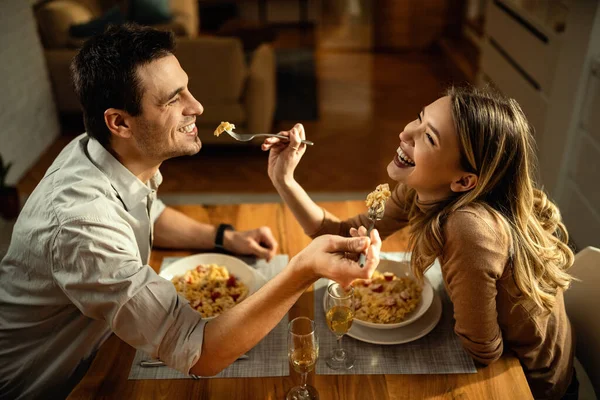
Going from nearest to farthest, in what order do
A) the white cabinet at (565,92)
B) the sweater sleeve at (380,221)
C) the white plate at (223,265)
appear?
the white plate at (223,265) → the sweater sleeve at (380,221) → the white cabinet at (565,92)

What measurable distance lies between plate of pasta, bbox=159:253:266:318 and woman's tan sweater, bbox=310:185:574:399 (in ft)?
1.74

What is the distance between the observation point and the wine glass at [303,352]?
3.86ft

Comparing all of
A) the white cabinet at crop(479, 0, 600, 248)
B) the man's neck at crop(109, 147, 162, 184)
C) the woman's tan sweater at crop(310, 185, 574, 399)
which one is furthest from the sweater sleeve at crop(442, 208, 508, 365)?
the white cabinet at crop(479, 0, 600, 248)

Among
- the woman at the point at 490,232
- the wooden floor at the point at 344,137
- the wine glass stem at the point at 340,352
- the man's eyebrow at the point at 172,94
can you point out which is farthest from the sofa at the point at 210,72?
the wine glass stem at the point at 340,352

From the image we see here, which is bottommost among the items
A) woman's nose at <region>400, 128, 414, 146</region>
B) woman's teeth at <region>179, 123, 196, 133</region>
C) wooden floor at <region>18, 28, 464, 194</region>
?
wooden floor at <region>18, 28, 464, 194</region>

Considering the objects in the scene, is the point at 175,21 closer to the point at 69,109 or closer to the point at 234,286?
the point at 69,109

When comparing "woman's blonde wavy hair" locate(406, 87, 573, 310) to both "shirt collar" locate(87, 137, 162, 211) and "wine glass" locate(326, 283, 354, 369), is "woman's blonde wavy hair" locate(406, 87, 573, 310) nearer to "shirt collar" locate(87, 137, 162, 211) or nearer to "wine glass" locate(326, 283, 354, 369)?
"wine glass" locate(326, 283, 354, 369)

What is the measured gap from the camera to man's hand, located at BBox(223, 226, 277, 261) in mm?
1657

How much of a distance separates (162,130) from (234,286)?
46 centimetres

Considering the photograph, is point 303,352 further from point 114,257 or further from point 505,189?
point 505,189

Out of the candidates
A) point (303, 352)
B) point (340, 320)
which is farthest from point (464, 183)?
point (303, 352)

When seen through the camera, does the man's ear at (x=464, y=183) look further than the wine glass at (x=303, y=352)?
Yes

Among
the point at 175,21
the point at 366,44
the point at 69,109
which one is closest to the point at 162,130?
the point at 69,109

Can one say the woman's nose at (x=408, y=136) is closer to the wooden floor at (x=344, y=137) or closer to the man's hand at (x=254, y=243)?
the man's hand at (x=254, y=243)
